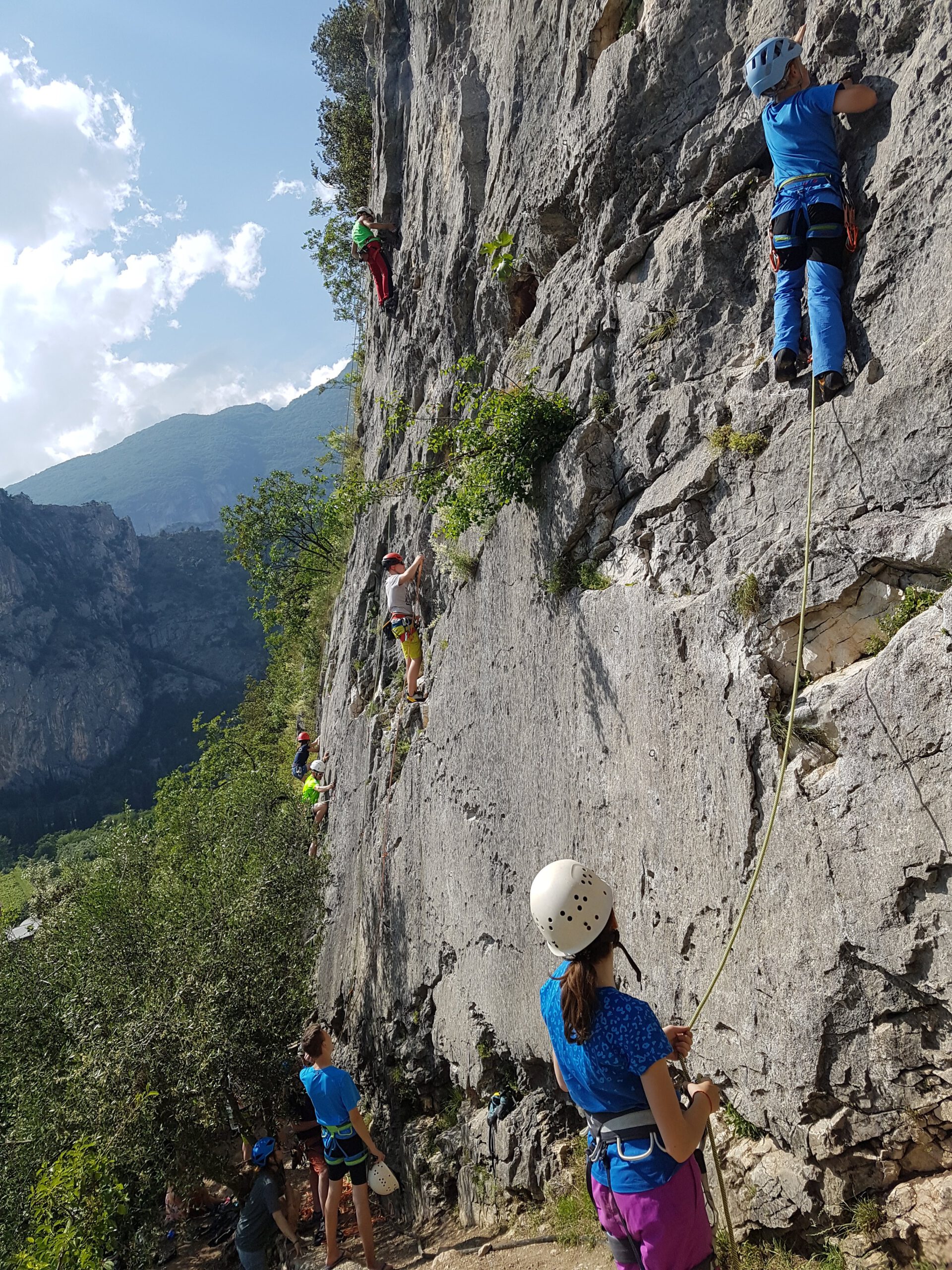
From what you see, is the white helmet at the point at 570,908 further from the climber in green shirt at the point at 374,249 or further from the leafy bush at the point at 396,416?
the climber in green shirt at the point at 374,249

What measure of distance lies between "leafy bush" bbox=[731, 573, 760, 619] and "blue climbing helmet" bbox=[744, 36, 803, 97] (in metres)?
3.39

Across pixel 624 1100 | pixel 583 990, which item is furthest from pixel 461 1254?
pixel 583 990

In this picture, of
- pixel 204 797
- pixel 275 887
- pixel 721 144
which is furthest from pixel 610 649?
pixel 204 797

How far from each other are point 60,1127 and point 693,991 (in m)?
7.77

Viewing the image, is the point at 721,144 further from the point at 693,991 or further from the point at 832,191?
the point at 693,991

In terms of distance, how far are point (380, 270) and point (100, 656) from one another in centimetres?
11176

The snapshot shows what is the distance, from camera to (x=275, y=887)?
461 inches

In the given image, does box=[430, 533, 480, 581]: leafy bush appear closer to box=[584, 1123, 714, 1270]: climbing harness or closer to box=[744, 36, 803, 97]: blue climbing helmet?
box=[744, 36, 803, 97]: blue climbing helmet

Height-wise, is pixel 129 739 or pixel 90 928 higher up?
pixel 129 739

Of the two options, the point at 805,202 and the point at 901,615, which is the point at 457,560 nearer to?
the point at 805,202

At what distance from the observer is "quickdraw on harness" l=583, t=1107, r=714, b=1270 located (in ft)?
9.48

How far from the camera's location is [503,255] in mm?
9305

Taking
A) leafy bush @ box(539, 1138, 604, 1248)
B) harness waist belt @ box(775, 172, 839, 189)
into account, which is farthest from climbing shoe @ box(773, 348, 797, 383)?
leafy bush @ box(539, 1138, 604, 1248)

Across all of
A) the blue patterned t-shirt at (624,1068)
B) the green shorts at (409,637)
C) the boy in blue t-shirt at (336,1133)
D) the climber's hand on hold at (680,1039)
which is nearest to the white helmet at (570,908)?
the blue patterned t-shirt at (624,1068)
